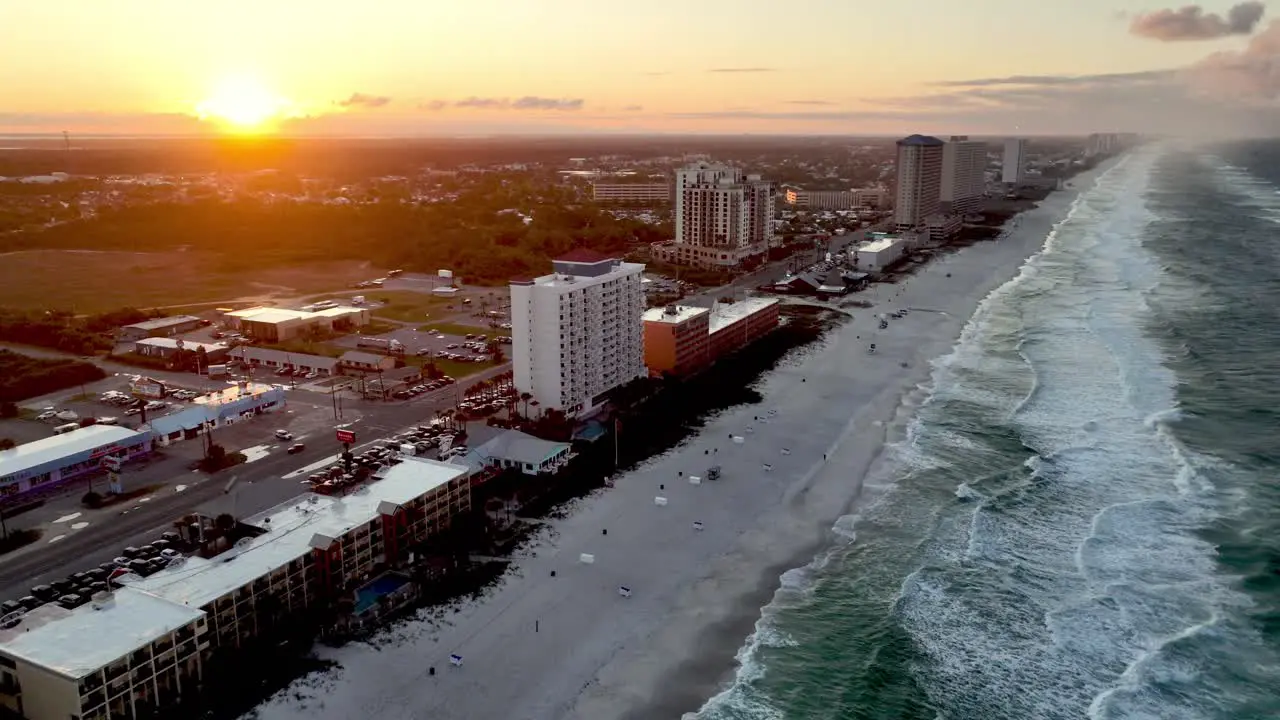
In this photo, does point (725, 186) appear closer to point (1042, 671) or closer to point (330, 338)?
point (330, 338)

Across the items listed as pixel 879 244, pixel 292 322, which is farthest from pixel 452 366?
pixel 879 244

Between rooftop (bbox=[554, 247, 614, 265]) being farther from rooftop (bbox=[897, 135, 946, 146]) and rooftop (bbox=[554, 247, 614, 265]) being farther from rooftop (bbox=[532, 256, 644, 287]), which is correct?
rooftop (bbox=[897, 135, 946, 146])

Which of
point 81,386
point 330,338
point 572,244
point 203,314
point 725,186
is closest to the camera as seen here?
point 81,386

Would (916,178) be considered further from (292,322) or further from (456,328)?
(292,322)

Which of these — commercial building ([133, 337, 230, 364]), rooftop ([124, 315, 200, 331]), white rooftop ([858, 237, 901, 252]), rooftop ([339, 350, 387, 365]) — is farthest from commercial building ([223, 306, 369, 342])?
white rooftop ([858, 237, 901, 252])

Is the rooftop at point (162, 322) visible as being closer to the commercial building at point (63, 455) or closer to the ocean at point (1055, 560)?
the commercial building at point (63, 455)

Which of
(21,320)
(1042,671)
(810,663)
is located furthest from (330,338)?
(1042,671)
